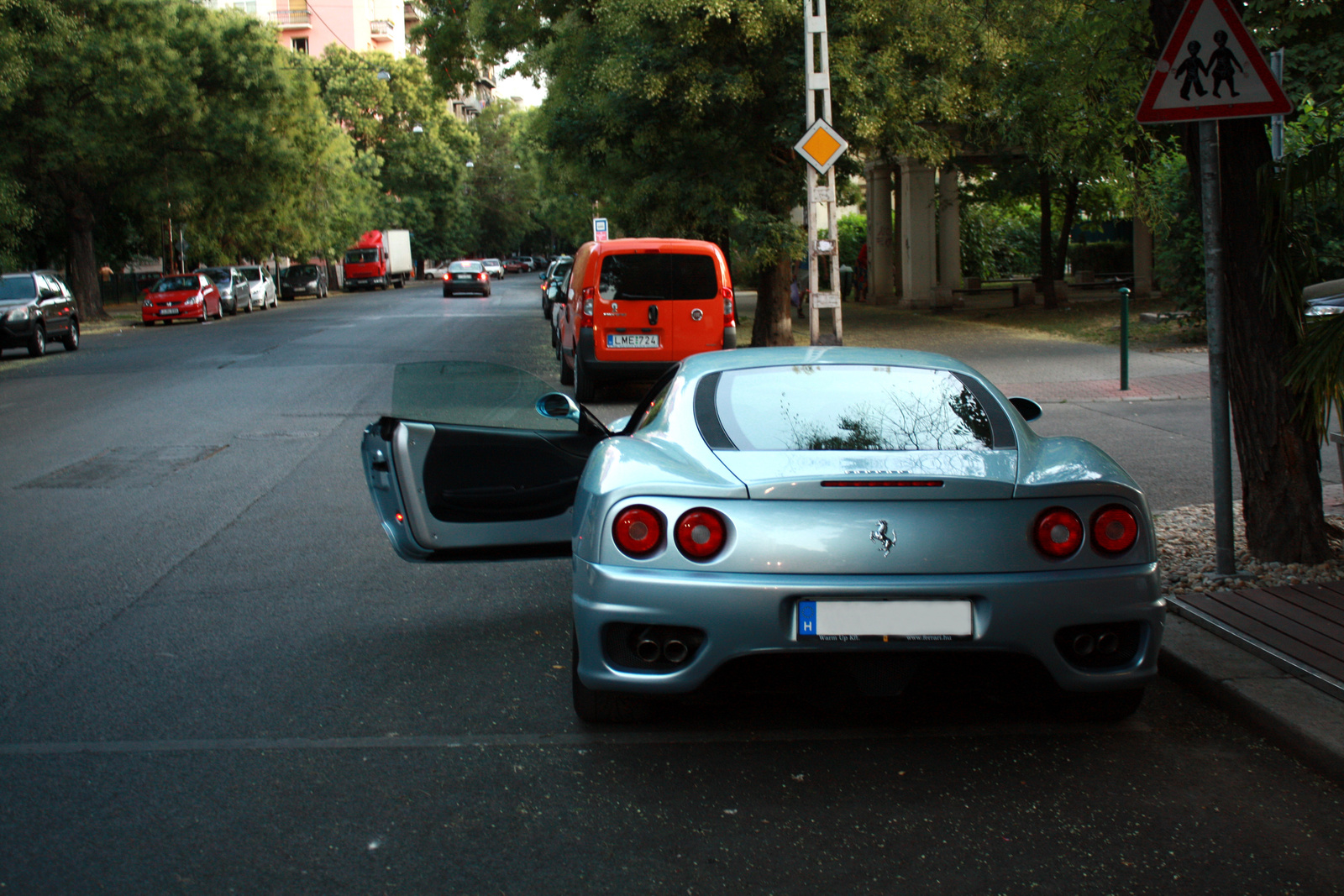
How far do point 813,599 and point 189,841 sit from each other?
6.04ft

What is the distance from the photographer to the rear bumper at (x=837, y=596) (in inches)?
151

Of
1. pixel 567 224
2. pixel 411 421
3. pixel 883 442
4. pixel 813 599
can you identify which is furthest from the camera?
pixel 567 224

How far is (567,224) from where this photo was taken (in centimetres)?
7262

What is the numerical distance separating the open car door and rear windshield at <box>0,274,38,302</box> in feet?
76.0

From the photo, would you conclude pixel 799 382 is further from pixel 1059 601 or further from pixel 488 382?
pixel 488 382

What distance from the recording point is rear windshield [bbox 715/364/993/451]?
4316 millimetres

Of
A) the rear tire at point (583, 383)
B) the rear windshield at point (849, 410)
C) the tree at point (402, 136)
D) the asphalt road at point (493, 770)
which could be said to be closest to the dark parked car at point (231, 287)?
the tree at point (402, 136)

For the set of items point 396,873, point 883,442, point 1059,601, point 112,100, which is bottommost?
point 396,873

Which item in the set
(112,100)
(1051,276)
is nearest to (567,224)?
(112,100)

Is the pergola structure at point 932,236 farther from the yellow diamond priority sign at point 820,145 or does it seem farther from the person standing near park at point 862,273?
the yellow diamond priority sign at point 820,145

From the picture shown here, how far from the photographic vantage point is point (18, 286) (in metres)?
26.0

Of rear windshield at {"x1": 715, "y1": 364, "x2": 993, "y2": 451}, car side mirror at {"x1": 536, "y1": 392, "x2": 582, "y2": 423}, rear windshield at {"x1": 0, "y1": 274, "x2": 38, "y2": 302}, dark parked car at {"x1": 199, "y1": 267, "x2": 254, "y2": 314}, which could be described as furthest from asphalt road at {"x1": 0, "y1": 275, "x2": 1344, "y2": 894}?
dark parked car at {"x1": 199, "y1": 267, "x2": 254, "y2": 314}

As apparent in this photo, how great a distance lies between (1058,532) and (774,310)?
1966 cm

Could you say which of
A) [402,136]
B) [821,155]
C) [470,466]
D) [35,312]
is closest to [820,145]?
[821,155]
